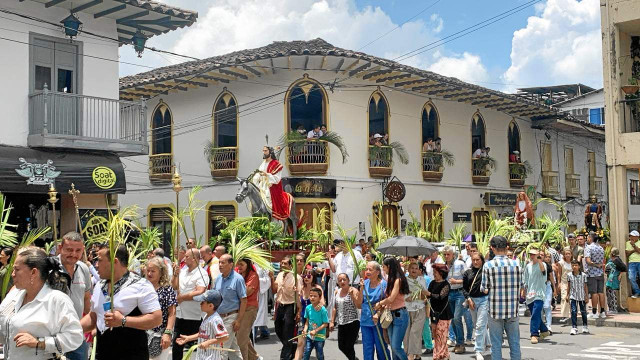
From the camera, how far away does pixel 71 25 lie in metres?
17.1

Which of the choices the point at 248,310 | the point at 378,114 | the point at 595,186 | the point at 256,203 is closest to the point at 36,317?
the point at 248,310

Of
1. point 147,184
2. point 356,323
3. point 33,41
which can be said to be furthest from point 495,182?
point 356,323

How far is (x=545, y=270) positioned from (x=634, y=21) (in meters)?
7.75

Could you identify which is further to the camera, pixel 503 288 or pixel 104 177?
pixel 104 177

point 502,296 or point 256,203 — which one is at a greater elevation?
point 256,203

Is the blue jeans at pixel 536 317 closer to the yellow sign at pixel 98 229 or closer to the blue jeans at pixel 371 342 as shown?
the blue jeans at pixel 371 342

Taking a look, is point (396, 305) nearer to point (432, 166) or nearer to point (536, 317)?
point (536, 317)

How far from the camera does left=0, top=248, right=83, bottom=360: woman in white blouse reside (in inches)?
185

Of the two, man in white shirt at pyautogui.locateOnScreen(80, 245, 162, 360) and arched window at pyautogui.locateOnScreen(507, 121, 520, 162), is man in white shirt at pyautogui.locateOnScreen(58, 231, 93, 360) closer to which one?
man in white shirt at pyautogui.locateOnScreen(80, 245, 162, 360)

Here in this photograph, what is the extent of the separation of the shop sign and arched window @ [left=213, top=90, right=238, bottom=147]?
11.3m

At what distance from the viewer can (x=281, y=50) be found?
22.7m

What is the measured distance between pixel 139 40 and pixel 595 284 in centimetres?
1305

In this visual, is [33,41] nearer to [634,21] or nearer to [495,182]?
[634,21]

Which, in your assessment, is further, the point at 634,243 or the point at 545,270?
the point at 634,243
